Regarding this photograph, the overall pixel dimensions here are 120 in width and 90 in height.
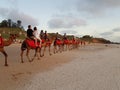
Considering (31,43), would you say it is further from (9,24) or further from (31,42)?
(9,24)

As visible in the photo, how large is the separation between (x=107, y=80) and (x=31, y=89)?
3.74 m

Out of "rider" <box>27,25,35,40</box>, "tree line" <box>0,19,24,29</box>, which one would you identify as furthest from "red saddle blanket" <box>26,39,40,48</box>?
"tree line" <box>0,19,24,29</box>

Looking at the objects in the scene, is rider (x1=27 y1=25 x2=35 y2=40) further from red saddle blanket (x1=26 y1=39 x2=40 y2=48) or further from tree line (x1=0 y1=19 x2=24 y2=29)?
tree line (x1=0 y1=19 x2=24 y2=29)

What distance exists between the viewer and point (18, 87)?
1288cm

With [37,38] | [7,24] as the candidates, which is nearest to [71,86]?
[37,38]

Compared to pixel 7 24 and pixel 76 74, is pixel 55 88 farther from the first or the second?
pixel 7 24

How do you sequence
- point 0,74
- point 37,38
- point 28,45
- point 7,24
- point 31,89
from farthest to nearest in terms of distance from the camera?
point 7,24, point 37,38, point 28,45, point 0,74, point 31,89

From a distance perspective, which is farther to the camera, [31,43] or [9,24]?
[9,24]

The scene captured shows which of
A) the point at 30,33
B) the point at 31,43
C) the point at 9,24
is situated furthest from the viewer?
the point at 9,24

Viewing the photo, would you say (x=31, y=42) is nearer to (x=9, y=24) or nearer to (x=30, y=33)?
(x=30, y=33)

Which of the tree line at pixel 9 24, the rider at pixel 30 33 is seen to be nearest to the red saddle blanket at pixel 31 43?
the rider at pixel 30 33

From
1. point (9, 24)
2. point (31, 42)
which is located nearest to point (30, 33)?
point (31, 42)

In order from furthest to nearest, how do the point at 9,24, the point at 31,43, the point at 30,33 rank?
the point at 9,24, the point at 30,33, the point at 31,43

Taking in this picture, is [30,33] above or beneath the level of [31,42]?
above
